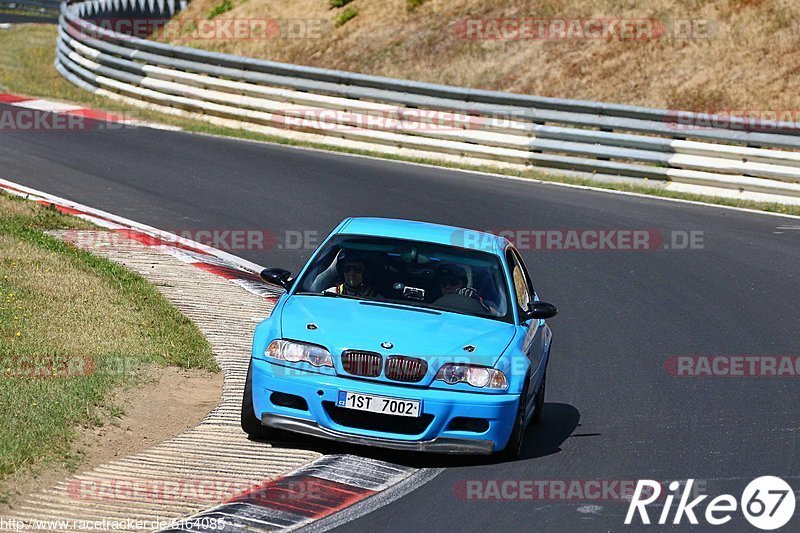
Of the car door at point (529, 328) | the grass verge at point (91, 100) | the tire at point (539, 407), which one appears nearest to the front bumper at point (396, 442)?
the car door at point (529, 328)

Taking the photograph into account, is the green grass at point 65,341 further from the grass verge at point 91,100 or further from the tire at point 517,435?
the grass verge at point 91,100

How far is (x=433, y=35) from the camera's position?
28.5 meters

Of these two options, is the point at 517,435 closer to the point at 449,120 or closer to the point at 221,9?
the point at 449,120

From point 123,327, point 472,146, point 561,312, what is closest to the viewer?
point 123,327

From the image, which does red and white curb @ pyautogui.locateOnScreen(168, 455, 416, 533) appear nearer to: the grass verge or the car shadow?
the car shadow

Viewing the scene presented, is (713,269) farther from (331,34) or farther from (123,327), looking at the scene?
(331,34)

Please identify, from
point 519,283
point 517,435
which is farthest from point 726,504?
point 519,283

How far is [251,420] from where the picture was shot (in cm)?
853

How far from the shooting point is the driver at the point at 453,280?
9430 mm

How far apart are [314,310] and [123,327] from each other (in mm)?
2846

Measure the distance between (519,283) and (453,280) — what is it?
0.59 meters

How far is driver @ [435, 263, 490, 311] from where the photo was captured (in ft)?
30.9

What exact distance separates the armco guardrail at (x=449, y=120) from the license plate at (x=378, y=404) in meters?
12.4

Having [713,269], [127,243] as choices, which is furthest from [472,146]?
[127,243]
